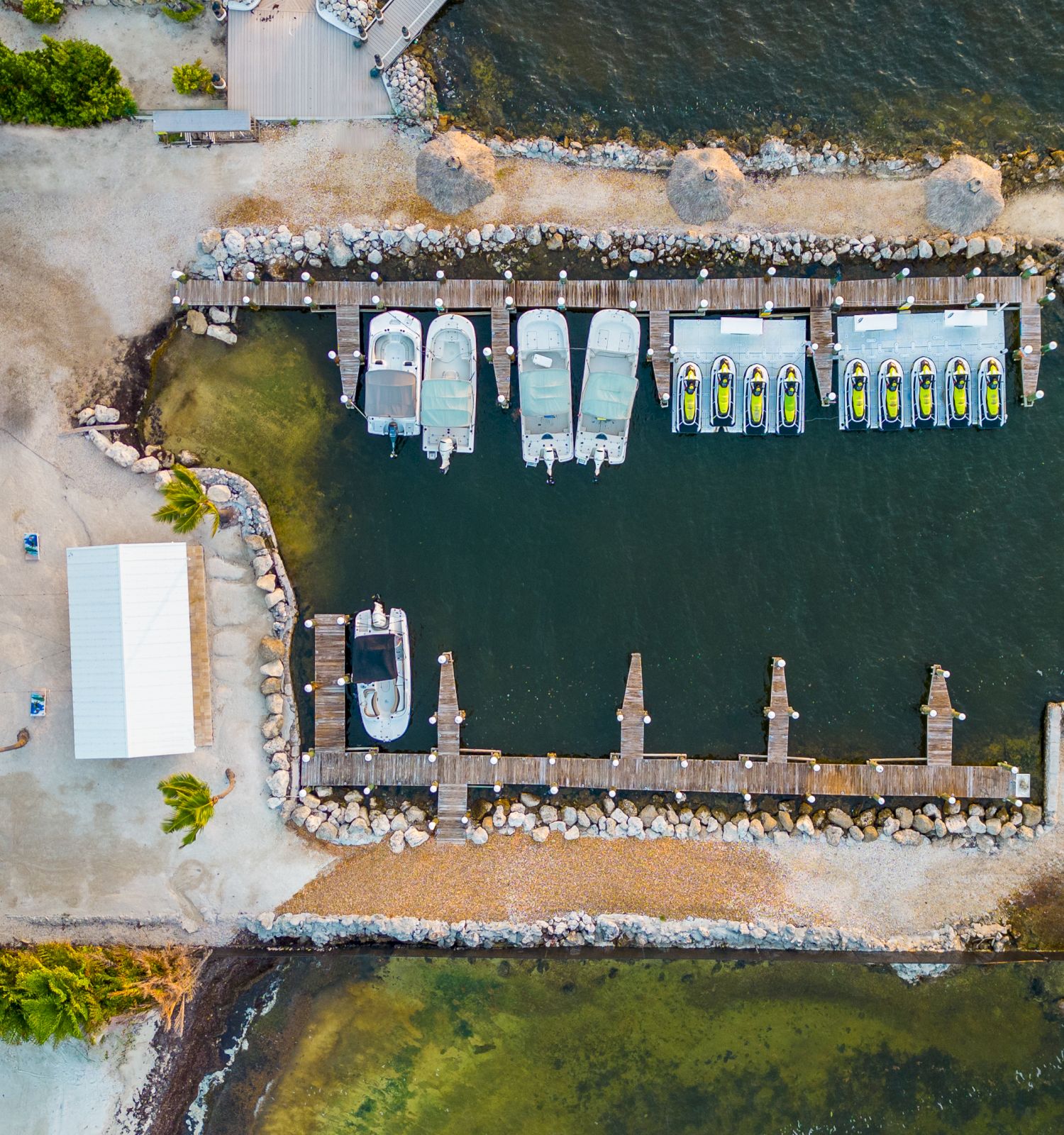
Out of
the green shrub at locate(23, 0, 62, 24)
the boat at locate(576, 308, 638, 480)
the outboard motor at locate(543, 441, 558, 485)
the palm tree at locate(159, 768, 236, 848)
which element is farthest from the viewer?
the outboard motor at locate(543, 441, 558, 485)

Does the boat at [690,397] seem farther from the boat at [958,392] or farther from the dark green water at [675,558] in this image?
the boat at [958,392]

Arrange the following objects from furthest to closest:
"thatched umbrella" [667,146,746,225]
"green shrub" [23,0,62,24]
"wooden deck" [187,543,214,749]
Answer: "wooden deck" [187,543,214,749], "thatched umbrella" [667,146,746,225], "green shrub" [23,0,62,24]

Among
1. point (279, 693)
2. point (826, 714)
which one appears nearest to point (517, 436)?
point (279, 693)

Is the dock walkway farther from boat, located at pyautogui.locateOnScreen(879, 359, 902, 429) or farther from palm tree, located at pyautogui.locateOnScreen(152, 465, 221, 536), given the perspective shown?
boat, located at pyautogui.locateOnScreen(879, 359, 902, 429)

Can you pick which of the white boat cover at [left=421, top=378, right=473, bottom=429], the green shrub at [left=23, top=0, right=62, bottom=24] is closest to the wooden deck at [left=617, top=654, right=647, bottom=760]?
the white boat cover at [left=421, top=378, right=473, bottom=429]

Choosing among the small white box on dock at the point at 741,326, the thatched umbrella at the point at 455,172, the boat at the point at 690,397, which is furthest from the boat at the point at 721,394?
the thatched umbrella at the point at 455,172

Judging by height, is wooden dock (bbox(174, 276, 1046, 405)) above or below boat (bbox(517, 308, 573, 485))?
above
